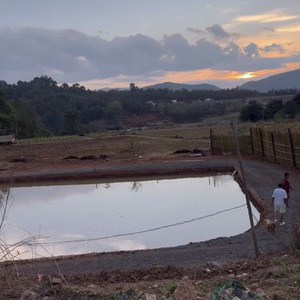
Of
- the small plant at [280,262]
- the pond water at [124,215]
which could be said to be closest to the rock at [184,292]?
the small plant at [280,262]

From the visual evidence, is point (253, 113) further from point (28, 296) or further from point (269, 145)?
point (28, 296)

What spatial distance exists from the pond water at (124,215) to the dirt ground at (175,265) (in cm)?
113

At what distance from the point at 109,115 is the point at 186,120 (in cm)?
1380

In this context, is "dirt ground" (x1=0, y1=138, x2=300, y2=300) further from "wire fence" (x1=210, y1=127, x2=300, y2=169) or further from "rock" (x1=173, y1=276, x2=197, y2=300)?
"wire fence" (x1=210, y1=127, x2=300, y2=169)

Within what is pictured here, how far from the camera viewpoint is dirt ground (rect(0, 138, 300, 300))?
666cm

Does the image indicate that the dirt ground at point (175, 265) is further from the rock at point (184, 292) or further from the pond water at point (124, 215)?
the pond water at point (124, 215)

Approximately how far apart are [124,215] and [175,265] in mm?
9370

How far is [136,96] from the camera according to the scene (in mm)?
134000

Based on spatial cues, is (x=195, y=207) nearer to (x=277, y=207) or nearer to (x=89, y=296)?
(x=277, y=207)

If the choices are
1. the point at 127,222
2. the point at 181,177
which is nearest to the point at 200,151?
the point at 181,177

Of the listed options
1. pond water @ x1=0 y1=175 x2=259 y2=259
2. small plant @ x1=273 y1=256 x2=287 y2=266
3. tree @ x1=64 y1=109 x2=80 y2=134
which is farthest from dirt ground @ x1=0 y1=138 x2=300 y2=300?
tree @ x1=64 y1=109 x2=80 y2=134

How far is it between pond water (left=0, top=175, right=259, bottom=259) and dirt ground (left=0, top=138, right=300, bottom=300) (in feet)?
3.72

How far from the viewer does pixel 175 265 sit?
37.2 ft

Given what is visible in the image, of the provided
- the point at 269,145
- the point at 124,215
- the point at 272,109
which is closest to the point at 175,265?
the point at 124,215
